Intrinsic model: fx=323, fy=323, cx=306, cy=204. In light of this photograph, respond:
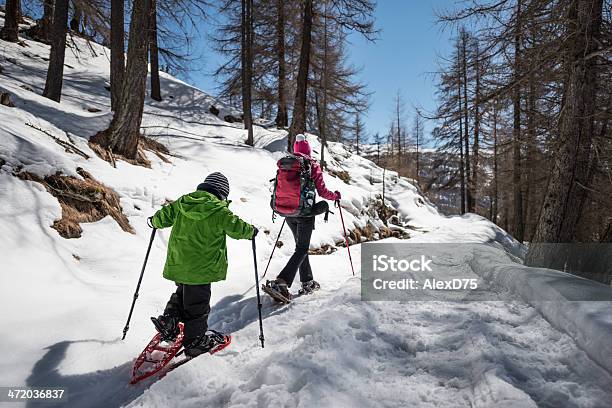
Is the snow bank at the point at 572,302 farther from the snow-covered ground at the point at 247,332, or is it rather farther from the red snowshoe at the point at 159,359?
the red snowshoe at the point at 159,359

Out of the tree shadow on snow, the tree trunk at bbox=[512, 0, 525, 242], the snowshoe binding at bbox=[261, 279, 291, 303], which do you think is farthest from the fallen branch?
the tree trunk at bbox=[512, 0, 525, 242]

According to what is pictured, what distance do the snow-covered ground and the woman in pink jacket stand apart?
294 millimetres

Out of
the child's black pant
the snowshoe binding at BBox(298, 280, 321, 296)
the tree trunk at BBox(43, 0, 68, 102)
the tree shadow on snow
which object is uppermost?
the tree trunk at BBox(43, 0, 68, 102)

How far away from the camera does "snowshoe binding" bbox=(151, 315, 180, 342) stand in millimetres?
2965

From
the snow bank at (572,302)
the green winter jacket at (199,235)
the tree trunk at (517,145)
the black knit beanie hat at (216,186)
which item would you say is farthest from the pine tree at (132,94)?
the snow bank at (572,302)

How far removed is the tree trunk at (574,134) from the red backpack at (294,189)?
4.38 meters

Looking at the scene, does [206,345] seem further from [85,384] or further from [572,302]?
[572,302]

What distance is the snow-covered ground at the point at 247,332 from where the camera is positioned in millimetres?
2148

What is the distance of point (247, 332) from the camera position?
3.51m

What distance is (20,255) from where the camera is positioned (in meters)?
3.68

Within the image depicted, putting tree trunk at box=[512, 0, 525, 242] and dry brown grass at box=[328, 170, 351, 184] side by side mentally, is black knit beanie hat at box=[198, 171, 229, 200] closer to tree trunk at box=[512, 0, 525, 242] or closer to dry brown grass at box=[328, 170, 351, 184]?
tree trunk at box=[512, 0, 525, 242]

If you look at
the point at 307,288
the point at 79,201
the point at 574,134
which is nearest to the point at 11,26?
the point at 79,201

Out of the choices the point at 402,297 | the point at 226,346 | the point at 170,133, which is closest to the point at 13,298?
the point at 226,346

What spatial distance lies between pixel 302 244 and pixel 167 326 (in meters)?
1.96
